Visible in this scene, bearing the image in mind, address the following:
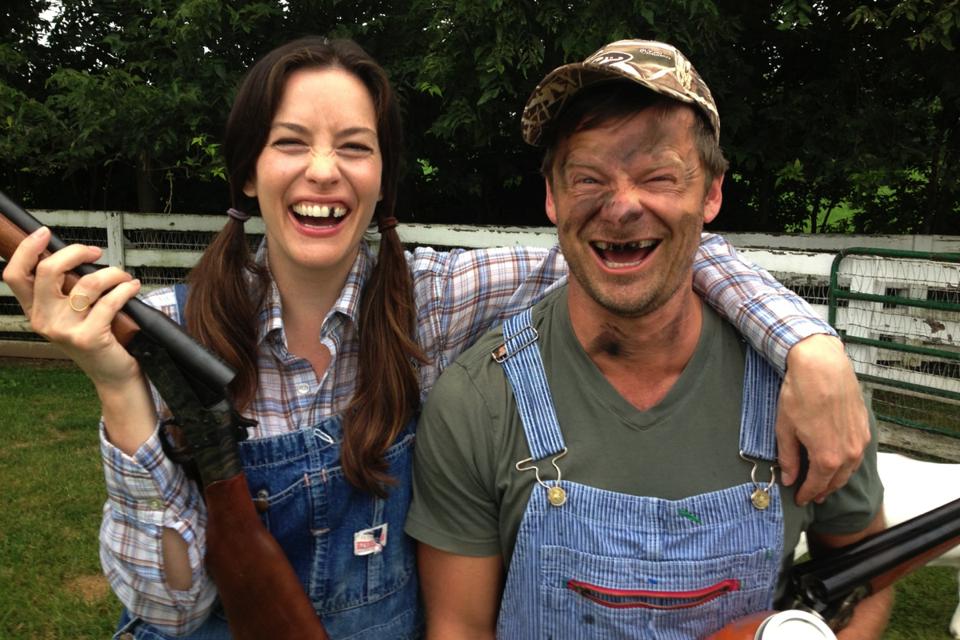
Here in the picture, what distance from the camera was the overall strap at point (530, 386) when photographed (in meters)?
1.90

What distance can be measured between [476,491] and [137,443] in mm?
778

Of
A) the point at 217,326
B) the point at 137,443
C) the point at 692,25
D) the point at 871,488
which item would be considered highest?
the point at 692,25

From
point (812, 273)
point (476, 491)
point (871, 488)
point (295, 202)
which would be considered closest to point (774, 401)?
point (871, 488)

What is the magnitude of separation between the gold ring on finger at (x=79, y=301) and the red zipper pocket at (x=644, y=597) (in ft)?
4.05

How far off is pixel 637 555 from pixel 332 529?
773 millimetres

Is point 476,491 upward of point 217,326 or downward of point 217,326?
downward

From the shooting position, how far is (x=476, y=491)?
1.94 metres

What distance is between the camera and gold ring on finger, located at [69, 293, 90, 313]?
1672mm

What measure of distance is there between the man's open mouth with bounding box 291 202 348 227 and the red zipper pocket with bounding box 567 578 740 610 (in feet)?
3.57

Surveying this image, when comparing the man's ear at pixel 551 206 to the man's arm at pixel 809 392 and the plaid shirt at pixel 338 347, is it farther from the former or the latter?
the man's arm at pixel 809 392

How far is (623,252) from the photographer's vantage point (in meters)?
1.95

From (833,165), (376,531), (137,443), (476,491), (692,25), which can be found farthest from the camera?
(833,165)

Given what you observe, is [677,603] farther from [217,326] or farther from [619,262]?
[217,326]

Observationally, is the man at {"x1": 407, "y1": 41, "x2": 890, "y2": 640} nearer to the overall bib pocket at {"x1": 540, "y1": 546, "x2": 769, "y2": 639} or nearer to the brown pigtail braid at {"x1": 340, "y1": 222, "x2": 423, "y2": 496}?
the overall bib pocket at {"x1": 540, "y1": 546, "x2": 769, "y2": 639}
